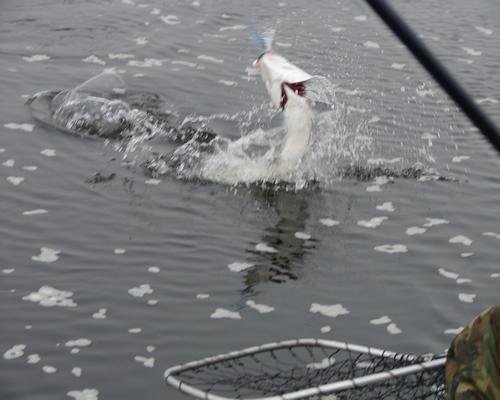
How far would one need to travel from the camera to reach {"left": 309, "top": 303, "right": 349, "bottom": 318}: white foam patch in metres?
5.61

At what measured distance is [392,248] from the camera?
6.68 meters

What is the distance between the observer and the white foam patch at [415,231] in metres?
6.96

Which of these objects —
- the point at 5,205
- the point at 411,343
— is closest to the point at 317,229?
the point at 411,343

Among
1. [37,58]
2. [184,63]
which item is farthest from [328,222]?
[37,58]

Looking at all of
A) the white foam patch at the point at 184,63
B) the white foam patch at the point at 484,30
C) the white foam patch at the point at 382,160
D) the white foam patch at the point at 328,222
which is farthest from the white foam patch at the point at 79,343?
the white foam patch at the point at 484,30

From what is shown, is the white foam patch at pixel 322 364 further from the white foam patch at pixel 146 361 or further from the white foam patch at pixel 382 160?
the white foam patch at pixel 382 160

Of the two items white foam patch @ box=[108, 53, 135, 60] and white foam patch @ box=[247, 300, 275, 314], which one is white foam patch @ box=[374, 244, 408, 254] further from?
white foam patch @ box=[108, 53, 135, 60]

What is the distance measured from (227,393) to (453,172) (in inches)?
194

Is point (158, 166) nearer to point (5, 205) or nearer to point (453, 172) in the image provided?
point (5, 205)

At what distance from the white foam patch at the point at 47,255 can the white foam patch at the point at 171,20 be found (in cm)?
831

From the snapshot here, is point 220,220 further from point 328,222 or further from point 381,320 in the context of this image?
point 381,320

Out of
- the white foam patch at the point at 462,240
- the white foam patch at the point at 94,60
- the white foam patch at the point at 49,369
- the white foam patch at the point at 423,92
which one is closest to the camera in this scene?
the white foam patch at the point at 49,369

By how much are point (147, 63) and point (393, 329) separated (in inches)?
293

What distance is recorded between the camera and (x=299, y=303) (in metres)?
5.73
